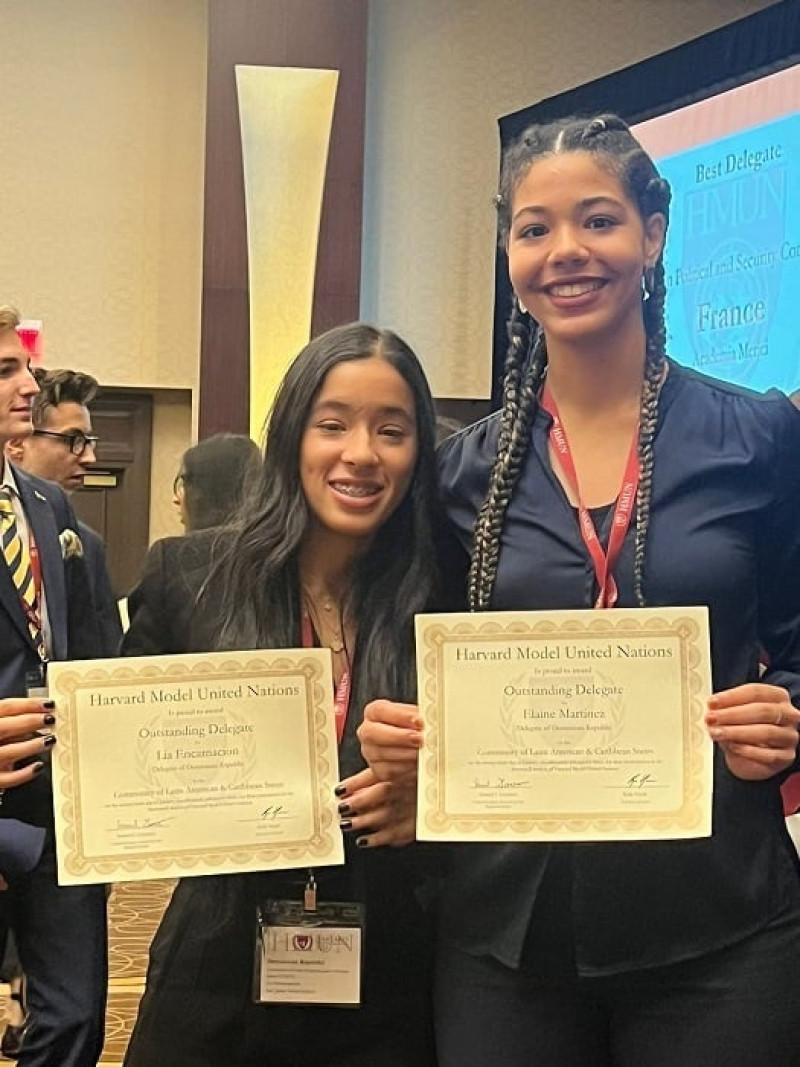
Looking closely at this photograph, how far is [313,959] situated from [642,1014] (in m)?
0.40

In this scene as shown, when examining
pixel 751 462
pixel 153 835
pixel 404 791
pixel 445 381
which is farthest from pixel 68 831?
pixel 445 381

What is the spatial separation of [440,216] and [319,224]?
0.94 meters

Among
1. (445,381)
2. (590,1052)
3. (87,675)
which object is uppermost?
(445,381)

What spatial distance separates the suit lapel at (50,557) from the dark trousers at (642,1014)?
1.15m

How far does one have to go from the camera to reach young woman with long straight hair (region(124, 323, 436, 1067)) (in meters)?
1.65

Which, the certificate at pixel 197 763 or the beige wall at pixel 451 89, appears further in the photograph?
the beige wall at pixel 451 89

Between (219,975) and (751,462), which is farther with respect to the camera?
(219,975)

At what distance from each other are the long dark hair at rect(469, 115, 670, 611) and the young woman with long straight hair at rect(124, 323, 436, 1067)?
134 millimetres

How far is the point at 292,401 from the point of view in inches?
68.7

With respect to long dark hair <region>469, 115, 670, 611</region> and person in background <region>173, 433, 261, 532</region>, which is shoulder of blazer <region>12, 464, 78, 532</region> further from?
long dark hair <region>469, 115, 670, 611</region>

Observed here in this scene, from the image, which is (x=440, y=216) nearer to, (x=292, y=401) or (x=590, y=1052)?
(x=292, y=401)

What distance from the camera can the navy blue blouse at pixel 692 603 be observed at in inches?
57.7
